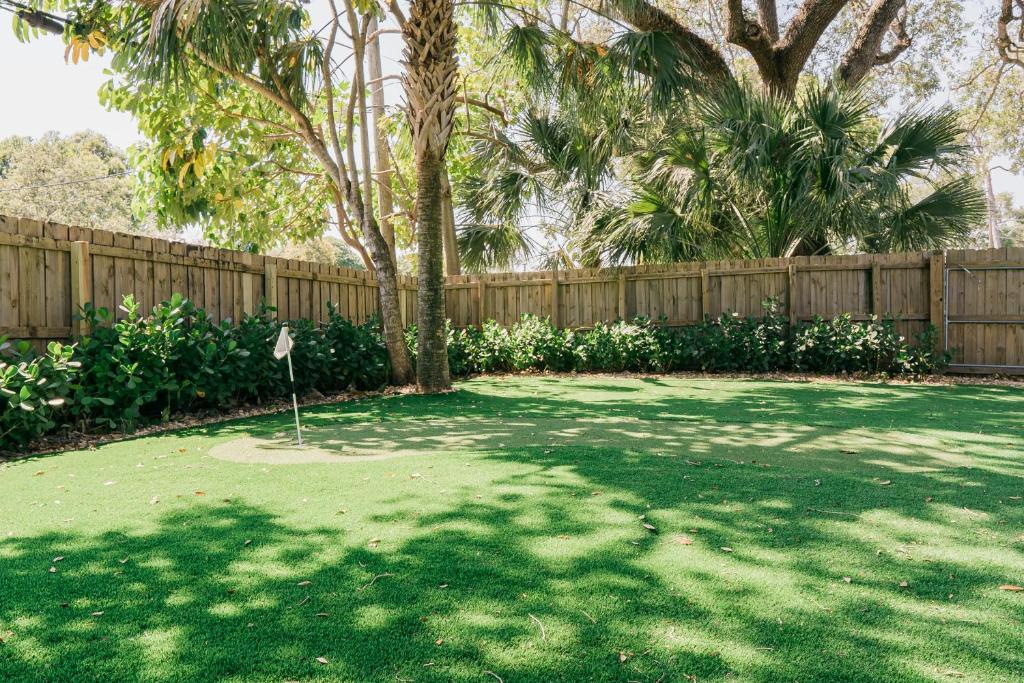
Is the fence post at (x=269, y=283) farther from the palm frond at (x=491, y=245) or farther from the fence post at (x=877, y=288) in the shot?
the fence post at (x=877, y=288)

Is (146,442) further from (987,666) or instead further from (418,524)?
(987,666)

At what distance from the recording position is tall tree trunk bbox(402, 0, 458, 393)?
7453 mm

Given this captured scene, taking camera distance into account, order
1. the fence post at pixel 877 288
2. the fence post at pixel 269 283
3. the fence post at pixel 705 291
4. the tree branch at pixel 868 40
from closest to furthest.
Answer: the fence post at pixel 269 283
the fence post at pixel 877 288
the fence post at pixel 705 291
the tree branch at pixel 868 40

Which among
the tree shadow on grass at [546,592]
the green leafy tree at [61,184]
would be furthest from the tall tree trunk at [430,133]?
the green leafy tree at [61,184]

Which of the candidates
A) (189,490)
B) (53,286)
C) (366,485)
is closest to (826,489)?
(366,485)

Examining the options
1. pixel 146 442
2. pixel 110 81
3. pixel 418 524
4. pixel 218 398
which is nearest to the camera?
pixel 418 524

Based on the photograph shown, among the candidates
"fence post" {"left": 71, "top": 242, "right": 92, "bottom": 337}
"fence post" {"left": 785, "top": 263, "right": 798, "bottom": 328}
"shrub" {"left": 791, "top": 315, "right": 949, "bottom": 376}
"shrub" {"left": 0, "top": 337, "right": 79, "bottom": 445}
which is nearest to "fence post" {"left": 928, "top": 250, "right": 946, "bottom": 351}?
"shrub" {"left": 791, "top": 315, "right": 949, "bottom": 376}

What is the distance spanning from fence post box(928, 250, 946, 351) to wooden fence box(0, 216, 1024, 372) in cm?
1

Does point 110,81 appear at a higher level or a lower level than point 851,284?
higher

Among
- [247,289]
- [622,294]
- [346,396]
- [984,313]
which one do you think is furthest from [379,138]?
[984,313]

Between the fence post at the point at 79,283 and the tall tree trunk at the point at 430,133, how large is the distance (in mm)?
3416

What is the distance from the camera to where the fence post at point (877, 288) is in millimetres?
9559

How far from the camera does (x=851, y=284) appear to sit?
9781 millimetres

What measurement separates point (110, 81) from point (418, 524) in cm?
761
